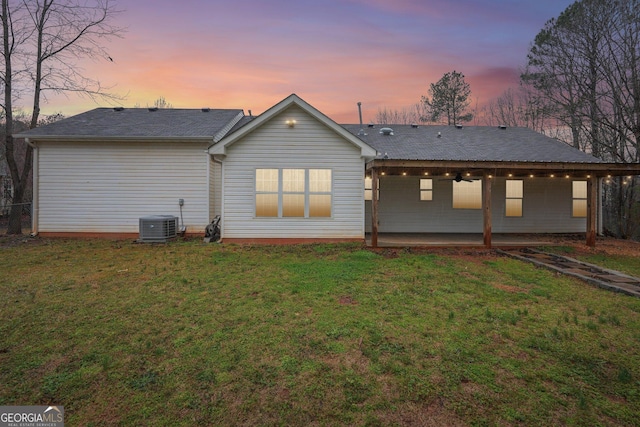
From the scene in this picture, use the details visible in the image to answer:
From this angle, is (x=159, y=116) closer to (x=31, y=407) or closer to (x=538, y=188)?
(x=31, y=407)

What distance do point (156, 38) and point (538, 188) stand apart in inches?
788

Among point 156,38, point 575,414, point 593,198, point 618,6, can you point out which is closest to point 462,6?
point 618,6

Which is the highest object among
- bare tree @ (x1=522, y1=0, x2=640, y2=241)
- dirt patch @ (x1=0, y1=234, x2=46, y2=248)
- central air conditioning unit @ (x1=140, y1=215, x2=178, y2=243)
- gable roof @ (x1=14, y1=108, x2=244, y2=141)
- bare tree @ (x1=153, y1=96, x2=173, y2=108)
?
bare tree @ (x1=153, y1=96, x2=173, y2=108)

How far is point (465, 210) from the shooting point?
13391 millimetres

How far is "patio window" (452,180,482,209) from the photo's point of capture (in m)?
13.4

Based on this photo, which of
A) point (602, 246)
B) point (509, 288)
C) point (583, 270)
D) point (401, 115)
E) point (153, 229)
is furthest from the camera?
point (401, 115)

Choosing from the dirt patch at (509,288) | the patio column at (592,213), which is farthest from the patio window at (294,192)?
the patio column at (592,213)

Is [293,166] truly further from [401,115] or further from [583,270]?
[401,115]

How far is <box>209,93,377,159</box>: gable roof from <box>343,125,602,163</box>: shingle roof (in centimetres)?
205

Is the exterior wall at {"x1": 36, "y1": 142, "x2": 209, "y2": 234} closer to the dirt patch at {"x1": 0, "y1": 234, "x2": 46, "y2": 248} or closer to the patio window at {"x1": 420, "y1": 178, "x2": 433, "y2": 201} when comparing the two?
the dirt patch at {"x1": 0, "y1": 234, "x2": 46, "y2": 248}

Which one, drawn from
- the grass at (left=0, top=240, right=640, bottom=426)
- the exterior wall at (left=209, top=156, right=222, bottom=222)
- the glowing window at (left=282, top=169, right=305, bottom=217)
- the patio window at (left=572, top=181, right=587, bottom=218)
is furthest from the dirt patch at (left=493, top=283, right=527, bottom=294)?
the patio window at (left=572, top=181, right=587, bottom=218)

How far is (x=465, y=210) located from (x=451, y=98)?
19204 mm

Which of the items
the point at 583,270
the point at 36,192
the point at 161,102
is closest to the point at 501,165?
the point at 583,270

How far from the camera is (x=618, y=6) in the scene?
14.5 meters
